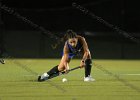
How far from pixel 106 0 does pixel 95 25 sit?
1493 millimetres

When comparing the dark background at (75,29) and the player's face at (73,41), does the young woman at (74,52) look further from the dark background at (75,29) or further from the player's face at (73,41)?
the dark background at (75,29)

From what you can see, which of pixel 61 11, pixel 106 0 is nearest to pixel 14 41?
pixel 61 11

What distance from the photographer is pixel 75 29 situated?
2355cm

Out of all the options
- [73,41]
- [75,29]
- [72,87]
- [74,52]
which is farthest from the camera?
[75,29]

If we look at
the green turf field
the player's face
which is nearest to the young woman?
the player's face

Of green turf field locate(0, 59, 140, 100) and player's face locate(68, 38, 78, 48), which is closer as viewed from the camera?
green turf field locate(0, 59, 140, 100)

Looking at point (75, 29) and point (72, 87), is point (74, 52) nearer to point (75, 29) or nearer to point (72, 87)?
point (72, 87)

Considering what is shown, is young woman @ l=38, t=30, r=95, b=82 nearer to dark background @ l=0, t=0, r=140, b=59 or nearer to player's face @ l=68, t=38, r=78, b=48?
player's face @ l=68, t=38, r=78, b=48

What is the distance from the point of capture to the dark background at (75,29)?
75.4 ft

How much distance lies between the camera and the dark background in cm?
2298

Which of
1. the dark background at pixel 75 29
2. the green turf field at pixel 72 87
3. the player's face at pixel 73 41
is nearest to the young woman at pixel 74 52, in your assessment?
the player's face at pixel 73 41

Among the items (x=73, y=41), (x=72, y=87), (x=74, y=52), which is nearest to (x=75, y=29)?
(x=74, y=52)

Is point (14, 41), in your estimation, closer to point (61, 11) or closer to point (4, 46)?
point (4, 46)

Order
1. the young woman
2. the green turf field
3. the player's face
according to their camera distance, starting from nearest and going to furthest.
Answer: the green turf field < the player's face < the young woman
